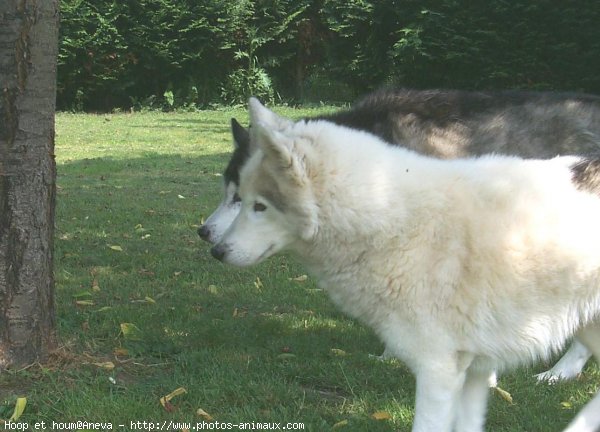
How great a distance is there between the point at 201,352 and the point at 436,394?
1949 millimetres

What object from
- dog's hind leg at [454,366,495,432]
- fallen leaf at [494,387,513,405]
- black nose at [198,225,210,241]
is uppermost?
black nose at [198,225,210,241]

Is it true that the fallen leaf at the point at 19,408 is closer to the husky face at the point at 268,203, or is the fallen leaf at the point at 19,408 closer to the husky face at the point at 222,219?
the husky face at the point at 268,203

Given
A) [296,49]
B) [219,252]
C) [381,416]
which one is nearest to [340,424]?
[381,416]

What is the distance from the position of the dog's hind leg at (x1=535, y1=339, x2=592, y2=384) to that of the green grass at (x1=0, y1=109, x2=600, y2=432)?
78mm

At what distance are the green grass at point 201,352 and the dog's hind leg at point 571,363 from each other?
8 centimetres

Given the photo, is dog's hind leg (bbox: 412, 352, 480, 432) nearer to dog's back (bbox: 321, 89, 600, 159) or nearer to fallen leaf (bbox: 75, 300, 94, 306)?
dog's back (bbox: 321, 89, 600, 159)

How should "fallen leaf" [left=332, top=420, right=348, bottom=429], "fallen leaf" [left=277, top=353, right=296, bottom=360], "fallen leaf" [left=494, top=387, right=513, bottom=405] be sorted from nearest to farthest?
"fallen leaf" [left=332, top=420, right=348, bottom=429] < "fallen leaf" [left=494, top=387, right=513, bottom=405] < "fallen leaf" [left=277, top=353, right=296, bottom=360]

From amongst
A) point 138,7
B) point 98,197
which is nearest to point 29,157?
point 98,197

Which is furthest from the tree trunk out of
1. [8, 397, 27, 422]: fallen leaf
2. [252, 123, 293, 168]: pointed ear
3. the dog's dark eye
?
[252, 123, 293, 168]: pointed ear

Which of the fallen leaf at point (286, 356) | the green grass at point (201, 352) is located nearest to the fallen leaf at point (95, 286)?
the green grass at point (201, 352)

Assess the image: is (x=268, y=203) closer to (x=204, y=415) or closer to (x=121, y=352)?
(x=204, y=415)

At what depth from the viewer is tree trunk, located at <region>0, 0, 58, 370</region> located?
4.26 m

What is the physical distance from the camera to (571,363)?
497 cm

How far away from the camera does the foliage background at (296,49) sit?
2066cm
